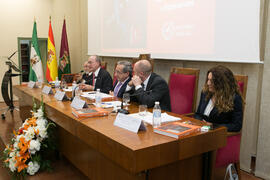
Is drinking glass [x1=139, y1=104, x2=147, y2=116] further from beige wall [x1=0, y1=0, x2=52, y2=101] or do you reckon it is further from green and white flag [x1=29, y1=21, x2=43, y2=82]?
beige wall [x1=0, y1=0, x2=52, y2=101]

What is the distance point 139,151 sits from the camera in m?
1.29

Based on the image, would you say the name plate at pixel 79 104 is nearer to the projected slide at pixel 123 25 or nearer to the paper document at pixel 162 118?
the paper document at pixel 162 118

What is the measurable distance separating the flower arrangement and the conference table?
1.07ft

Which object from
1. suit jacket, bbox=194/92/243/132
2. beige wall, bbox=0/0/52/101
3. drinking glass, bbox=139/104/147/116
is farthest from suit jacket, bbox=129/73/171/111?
beige wall, bbox=0/0/52/101

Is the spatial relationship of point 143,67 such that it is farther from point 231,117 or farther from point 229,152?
point 229,152

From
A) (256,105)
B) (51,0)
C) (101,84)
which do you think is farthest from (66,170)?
(51,0)

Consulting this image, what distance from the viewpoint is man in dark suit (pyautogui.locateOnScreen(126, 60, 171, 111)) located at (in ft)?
7.77

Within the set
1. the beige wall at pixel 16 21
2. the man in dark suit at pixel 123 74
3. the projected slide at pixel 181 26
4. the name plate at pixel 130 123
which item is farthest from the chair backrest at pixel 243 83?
the beige wall at pixel 16 21

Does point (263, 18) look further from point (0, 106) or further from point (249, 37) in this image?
point (0, 106)

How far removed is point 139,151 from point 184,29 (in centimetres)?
233

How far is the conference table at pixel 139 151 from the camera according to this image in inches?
52.7

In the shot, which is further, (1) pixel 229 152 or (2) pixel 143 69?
(2) pixel 143 69

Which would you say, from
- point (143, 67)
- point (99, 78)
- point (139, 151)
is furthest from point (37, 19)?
point (139, 151)

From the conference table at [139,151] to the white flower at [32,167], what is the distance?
489 millimetres
